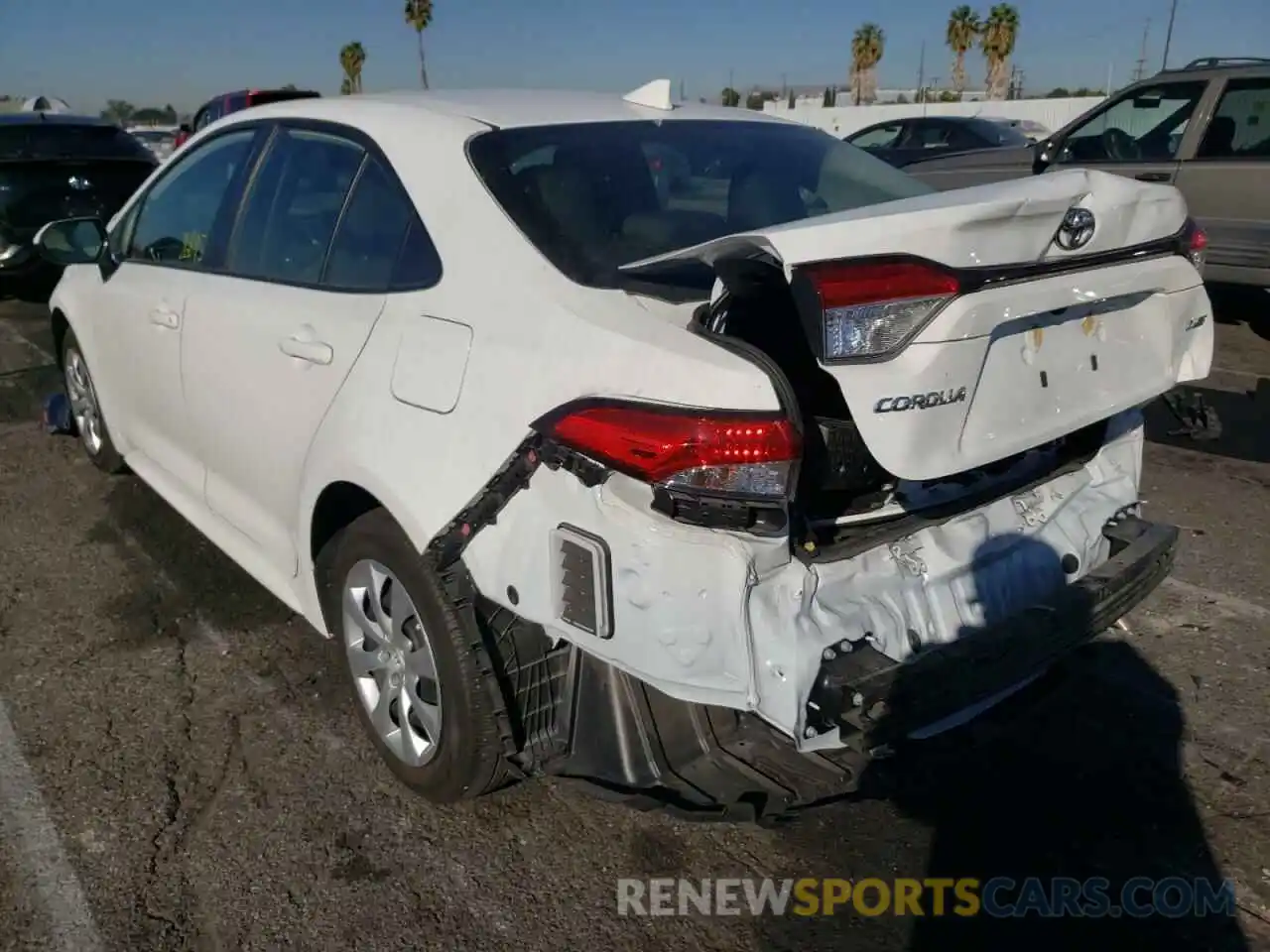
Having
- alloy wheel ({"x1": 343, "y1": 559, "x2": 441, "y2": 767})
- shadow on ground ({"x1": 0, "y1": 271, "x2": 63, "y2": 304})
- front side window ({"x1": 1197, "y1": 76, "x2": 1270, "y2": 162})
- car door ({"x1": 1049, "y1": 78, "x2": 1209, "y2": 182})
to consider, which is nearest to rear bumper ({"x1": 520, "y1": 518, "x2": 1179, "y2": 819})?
alloy wheel ({"x1": 343, "y1": 559, "x2": 441, "y2": 767})

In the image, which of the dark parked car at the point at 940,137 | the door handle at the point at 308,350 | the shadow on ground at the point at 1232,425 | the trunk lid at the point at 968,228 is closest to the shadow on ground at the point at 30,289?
the door handle at the point at 308,350

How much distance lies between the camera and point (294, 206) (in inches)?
126

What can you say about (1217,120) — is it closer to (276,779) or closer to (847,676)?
(847,676)

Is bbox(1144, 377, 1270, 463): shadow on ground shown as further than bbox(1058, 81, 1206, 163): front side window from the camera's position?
No

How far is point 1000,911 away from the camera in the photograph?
2459 millimetres

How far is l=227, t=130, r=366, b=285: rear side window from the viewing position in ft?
9.76

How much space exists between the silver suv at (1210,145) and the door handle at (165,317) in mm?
6722

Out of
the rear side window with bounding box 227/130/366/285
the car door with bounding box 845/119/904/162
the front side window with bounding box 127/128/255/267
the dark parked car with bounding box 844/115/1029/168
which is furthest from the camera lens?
the car door with bounding box 845/119/904/162

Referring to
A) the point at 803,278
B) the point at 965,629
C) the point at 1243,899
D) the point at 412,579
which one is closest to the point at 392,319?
the point at 412,579

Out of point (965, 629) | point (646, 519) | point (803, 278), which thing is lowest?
point (965, 629)

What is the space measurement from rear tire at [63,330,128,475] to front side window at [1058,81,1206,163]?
720 centimetres

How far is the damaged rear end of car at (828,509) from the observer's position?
199 centimetres

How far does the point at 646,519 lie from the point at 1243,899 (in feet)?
5.67

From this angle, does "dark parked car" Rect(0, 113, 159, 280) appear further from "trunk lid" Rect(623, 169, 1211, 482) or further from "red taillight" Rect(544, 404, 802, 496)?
"trunk lid" Rect(623, 169, 1211, 482)
